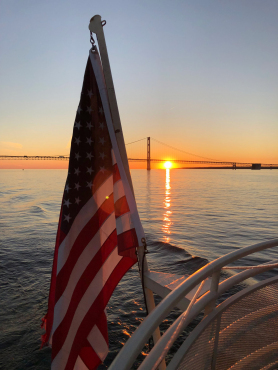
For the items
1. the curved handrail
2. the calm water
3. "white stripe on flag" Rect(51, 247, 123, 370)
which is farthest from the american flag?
the calm water

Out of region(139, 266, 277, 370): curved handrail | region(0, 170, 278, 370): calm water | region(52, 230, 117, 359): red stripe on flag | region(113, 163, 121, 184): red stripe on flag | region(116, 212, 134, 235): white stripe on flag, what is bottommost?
region(0, 170, 278, 370): calm water

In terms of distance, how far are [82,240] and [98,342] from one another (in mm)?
803

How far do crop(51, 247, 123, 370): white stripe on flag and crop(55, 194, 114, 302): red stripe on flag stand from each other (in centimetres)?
19

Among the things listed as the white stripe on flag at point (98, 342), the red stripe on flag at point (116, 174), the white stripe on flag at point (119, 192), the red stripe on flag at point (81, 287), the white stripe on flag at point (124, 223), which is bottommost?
the white stripe on flag at point (98, 342)

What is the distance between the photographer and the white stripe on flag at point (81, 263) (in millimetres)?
2020

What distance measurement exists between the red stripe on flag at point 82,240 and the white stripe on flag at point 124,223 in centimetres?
20

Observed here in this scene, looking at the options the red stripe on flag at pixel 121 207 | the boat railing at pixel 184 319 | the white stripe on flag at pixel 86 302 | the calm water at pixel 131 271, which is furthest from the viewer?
the calm water at pixel 131 271

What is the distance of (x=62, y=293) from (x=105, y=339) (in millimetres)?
524

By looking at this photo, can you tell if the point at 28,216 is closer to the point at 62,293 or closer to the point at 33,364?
the point at 33,364

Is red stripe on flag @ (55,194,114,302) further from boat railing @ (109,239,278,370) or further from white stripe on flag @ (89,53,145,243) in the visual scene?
boat railing @ (109,239,278,370)

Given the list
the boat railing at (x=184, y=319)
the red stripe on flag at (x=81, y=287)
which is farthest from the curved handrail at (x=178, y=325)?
the red stripe on flag at (x=81, y=287)

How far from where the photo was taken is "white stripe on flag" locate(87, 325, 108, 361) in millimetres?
2102

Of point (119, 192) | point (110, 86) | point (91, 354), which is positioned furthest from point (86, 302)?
point (110, 86)

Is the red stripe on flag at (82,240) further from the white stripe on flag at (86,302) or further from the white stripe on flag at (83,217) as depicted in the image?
the white stripe on flag at (86,302)
